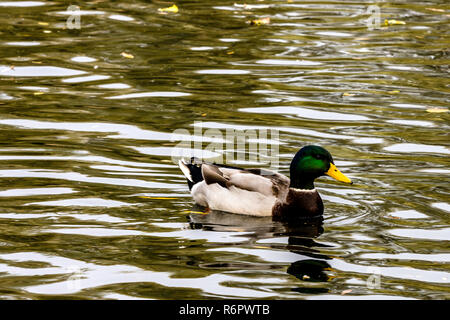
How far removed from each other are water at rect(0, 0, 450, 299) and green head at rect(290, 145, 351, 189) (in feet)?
1.34

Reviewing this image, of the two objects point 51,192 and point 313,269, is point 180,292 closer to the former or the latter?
point 313,269

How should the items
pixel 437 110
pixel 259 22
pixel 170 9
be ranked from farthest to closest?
pixel 170 9 < pixel 259 22 < pixel 437 110

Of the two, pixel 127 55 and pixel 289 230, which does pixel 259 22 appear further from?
pixel 289 230

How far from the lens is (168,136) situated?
41.4ft

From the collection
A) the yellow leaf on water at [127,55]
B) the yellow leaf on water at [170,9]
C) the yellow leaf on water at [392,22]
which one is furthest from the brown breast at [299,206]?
the yellow leaf on water at [170,9]

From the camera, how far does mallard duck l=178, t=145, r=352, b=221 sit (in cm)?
984

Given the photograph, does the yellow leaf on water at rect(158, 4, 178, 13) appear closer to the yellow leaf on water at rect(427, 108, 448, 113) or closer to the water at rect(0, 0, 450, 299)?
the water at rect(0, 0, 450, 299)

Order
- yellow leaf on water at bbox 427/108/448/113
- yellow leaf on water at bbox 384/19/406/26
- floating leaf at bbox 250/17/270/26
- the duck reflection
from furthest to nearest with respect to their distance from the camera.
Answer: yellow leaf on water at bbox 384/19/406/26, floating leaf at bbox 250/17/270/26, yellow leaf on water at bbox 427/108/448/113, the duck reflection

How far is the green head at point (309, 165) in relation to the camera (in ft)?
32.5

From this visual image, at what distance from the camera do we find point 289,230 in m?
9.46

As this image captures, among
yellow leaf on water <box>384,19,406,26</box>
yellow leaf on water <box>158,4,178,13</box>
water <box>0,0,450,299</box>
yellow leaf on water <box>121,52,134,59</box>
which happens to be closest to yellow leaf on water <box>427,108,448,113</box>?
water <box>0,0,450,299</box>

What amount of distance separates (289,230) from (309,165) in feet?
2.60

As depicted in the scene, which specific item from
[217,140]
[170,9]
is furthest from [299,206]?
[170,9]
